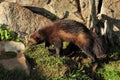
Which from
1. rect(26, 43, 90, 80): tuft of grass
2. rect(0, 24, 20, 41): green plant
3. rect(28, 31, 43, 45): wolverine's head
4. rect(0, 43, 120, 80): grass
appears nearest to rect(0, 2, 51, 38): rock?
rect(0, 24, 20, 41): green plant

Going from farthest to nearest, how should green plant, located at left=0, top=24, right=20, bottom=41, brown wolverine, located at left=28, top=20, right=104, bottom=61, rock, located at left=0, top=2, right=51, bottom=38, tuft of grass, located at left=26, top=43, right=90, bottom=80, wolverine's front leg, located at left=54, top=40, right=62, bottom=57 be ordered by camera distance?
rock, located at left=0, top=2, right=51, bottom=38
green plant, located at left=0, top=24, right=20, bottom=41
wolverine's front leg, located at left=54, top=40, right=62, bottom=57
brown wolverine, located at left=28, top=20, right=104, bottom=61
tuft of grass, located at left=26, top=43, right=90, bottom=80

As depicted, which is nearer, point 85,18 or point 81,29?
point 81,29

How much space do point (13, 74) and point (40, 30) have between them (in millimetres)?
1862

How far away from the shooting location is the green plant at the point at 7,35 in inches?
438

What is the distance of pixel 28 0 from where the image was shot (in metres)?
12.2

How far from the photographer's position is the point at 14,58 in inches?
405

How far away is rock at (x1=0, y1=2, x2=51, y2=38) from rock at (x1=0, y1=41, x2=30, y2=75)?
0.61 m

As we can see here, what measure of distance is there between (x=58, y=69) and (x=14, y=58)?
115 cm

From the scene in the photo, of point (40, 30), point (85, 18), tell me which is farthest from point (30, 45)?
point (85, 18)

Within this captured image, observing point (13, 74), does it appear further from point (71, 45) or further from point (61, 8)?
point (61, 8)

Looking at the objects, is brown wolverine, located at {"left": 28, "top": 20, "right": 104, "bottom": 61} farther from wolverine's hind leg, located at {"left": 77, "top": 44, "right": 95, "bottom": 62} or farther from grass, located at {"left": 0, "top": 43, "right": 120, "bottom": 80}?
A: grass, located at {"left": 0, "top": 43, "right": 120, "bottom": 80}

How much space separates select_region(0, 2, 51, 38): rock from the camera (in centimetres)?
1155

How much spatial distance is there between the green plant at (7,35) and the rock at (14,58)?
6.8 inches

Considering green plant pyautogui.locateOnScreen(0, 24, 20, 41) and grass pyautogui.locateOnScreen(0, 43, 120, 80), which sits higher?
green plant pyautogui.locateOnScreen(0, 24, 20, 41)
